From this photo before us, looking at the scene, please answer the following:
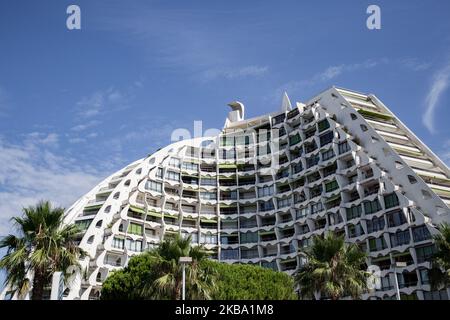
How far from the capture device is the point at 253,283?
5225cm

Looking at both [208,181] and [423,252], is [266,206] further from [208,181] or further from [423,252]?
[423,252]

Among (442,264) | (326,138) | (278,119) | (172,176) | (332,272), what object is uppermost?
(278,119)

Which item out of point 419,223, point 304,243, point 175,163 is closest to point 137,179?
point 175,163

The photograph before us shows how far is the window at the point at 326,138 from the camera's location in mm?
81925

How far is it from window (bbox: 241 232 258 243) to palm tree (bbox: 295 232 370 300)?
1740 inches

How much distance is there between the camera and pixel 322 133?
83500mm

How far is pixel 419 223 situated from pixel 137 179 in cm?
4904

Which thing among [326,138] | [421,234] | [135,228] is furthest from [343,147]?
[135,228]

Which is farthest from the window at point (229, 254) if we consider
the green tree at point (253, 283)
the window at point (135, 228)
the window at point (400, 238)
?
the green tree at point (253, 283)

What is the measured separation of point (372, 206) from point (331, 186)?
363 inches

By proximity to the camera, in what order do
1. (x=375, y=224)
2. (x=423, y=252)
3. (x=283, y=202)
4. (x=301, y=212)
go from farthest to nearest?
(x=283, y=202) < (x=301, y=212) < (x=375, y=224) < (x=423, y=252)

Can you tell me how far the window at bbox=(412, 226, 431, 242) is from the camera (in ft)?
201
